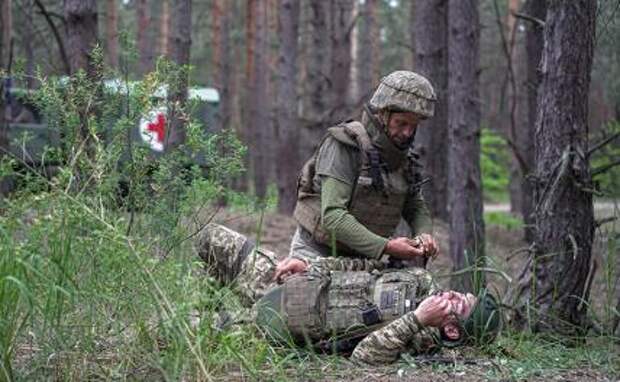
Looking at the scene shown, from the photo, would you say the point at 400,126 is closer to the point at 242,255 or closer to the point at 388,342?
the point at 242,255

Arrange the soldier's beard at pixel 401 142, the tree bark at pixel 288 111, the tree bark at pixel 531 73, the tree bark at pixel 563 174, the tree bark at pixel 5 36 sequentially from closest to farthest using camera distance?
the soldier's beard at pixel 401 142, the tree bark at pixel 563 174, the tree bark at pixel 5 36, the tree bark at pixel 531 73, the tree bark at pixel 288 111

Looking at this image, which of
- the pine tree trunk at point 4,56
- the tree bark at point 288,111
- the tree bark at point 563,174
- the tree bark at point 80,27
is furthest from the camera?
the tree bark at point 288,111

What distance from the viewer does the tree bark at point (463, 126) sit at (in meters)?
9.09

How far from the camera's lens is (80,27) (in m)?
7.27

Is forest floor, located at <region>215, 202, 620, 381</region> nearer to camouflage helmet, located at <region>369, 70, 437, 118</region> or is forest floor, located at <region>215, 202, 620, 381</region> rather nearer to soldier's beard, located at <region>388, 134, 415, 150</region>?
soldier's beard, located at <region>388, 134, 415, 150</region>

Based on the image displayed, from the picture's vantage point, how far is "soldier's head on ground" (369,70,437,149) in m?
5.13

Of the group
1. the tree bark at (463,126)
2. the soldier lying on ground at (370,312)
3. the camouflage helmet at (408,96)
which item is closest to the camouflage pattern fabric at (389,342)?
the soldier lying on ground at (370,312)

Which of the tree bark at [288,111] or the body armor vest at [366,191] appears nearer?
the body armor vest at [366,191]

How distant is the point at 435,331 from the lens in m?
4.68

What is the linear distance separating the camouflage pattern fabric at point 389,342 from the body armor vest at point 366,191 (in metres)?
0.83

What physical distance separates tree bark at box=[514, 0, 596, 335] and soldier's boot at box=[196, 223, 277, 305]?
1.62 m

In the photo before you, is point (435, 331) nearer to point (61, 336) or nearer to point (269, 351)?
point (269, 351)

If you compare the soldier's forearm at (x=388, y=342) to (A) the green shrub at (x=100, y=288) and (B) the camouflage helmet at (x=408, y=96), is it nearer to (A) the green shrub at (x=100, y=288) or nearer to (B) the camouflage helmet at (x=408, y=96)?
(A) the green shrub at (x=100, y=288)

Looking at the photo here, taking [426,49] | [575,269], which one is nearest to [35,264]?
[575,269]
